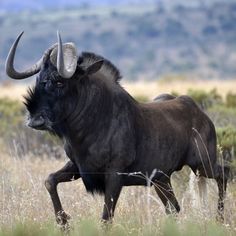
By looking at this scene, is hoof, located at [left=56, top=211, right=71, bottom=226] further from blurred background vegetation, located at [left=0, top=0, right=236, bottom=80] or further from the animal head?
blurred background vegetation, located at [left=0, top=0, right=236, bottom=80]

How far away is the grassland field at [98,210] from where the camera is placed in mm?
7934

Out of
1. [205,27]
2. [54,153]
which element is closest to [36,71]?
[54,153]

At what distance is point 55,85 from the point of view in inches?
373

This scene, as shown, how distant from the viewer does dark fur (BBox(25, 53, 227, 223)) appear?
31.1 feet

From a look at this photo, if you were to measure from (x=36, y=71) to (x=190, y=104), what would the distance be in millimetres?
2269

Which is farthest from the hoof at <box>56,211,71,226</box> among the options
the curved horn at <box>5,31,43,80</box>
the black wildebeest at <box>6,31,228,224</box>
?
the curved horn at <box>5,31,43,80</box>

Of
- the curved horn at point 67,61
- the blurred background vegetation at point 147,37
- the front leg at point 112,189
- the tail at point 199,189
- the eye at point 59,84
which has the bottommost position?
the blurred background vegetation at point 147,37

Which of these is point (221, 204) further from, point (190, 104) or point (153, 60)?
point (153, 60)

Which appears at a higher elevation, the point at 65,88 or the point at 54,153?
the point at 65,88

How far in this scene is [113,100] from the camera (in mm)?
9875

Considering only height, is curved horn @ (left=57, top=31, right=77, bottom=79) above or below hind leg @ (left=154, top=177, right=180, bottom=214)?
above

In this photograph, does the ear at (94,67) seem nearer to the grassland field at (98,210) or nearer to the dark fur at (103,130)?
the dark fur at (103,130)

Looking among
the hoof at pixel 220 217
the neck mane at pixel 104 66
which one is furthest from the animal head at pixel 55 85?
the hoof at pixel 220 217

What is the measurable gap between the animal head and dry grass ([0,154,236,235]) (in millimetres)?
956
